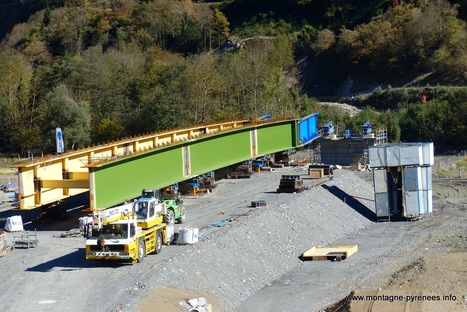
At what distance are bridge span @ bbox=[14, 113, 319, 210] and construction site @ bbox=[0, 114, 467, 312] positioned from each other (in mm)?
83

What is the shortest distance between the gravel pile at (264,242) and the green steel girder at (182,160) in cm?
515

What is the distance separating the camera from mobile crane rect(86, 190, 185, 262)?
23.3m

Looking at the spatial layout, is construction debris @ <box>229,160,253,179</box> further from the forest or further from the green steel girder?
the forest

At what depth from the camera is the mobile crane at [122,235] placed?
23.3 m

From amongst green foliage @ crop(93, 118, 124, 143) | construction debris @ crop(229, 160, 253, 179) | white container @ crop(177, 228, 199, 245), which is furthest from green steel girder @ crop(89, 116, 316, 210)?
green foliage @ crop(93, 118, 124, 143)

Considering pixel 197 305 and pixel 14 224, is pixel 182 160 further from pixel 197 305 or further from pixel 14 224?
pixel 197 305

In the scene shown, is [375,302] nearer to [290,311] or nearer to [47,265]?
[290,311]

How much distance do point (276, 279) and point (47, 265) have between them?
8.90m

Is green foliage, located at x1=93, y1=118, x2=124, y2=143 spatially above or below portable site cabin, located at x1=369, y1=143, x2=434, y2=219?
above

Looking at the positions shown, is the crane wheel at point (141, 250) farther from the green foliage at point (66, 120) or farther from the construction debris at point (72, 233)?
the green foliage at point (66, 120)

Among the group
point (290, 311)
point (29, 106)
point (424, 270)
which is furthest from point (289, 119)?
point (29, 106)

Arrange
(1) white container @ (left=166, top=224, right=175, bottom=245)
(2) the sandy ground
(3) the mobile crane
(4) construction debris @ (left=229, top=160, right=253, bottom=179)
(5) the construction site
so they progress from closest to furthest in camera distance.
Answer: (2) the sandy ground
(5) the construction site
(3) the mobile crane
(1) white container @ (left=166, top=224, right=175, bottom=245)
(4) construction debris @ (left=229, top=160, right=253, bottom=179)

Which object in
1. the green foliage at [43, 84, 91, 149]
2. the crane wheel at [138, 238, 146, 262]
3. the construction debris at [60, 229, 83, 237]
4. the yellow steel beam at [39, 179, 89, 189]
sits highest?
the green foliage at [43, 84, 91, 149]

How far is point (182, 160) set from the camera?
36219mm
